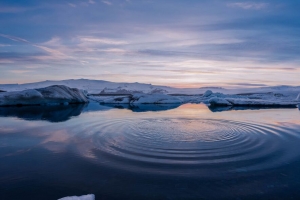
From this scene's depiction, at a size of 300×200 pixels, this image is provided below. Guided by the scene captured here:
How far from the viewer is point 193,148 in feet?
13.8

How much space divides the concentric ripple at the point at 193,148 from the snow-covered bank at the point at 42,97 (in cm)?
891

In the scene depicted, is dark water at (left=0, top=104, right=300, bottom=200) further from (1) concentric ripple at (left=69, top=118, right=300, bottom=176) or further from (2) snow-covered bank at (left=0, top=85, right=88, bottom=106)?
(2) snow-covered bank at (left=0, top=85, right=88, bottom=106)

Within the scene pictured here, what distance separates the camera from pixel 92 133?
217 inches

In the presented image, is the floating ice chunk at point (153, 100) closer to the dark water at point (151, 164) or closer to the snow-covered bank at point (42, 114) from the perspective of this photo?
the snow-covered bank at point (42, 114)

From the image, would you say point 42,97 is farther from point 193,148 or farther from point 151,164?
point 151,164

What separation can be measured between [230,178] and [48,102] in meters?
13.3

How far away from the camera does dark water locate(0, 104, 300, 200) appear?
2611mm

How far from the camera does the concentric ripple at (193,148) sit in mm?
3338

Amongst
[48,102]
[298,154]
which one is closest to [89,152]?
[298,154]

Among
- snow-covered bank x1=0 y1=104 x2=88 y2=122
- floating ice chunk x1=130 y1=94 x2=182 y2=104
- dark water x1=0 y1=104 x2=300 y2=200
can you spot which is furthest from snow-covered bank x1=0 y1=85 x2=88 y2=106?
dark water x1=0 y1=104 x2=300 y2=200

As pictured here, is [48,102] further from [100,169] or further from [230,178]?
[230,178]

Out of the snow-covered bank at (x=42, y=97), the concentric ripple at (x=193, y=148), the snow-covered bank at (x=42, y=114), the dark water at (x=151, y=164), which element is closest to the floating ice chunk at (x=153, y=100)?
the snow-covered bank at (x=42, y=97)

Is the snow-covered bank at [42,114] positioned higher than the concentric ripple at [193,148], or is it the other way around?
the concentric ripple at [193,148]

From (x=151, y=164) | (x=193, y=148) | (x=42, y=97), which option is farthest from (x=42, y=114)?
(x=151, y=164)
